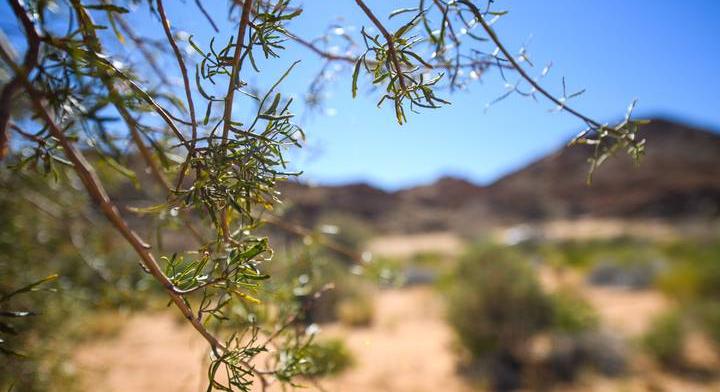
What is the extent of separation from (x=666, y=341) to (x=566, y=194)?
177ft

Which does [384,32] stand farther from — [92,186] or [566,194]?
[566,194]

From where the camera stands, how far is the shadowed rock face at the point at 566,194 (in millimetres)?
46312

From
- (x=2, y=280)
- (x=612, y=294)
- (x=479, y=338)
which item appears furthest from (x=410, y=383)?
(x=612, y=294)

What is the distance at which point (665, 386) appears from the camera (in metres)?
5.77

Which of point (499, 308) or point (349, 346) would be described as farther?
point (499, 308)

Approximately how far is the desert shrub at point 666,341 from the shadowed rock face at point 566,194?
128ft

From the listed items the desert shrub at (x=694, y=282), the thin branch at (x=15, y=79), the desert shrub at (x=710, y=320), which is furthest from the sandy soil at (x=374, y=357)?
the thin branch at (x=15, y=79)

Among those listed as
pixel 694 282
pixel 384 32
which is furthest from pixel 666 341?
pixel 384 32

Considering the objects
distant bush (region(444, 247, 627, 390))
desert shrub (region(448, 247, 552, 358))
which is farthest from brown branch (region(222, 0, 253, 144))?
desert shrub (region(448, 247, 552, 358))

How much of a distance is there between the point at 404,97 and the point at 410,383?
5.55 meters

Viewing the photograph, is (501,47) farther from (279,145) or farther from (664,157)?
(664,157)

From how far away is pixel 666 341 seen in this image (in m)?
Result: 6.73

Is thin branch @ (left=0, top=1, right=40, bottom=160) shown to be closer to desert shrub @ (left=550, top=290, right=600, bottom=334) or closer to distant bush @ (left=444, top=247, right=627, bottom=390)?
distant bush @ (left=444, top=247, right=627, bottom=390)

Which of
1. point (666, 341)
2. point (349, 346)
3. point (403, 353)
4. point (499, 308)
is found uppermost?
point (499, 308)
